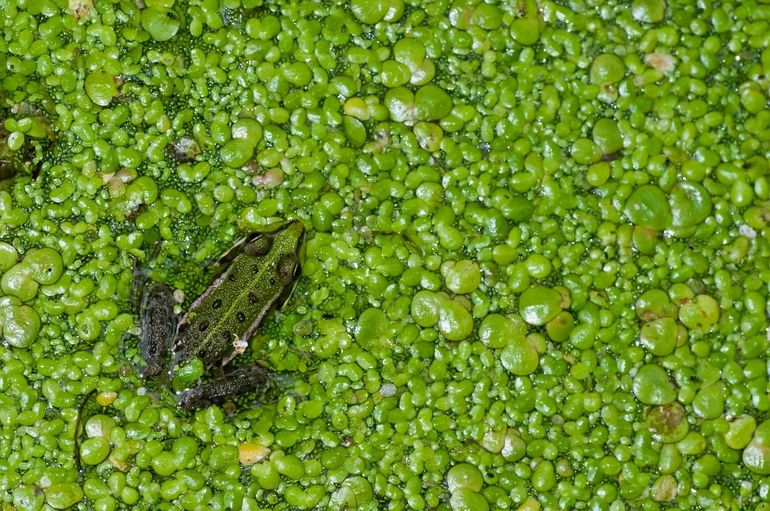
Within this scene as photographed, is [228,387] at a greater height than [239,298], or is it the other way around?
[239,298]

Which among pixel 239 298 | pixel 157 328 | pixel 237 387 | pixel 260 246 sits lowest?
pixel 237 387

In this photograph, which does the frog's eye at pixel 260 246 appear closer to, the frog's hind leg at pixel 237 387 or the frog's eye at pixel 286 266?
the frog's eye at pixel 286 266

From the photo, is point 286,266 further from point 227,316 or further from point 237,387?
point 237,387

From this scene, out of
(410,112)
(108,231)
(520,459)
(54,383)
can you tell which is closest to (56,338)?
(54,383)

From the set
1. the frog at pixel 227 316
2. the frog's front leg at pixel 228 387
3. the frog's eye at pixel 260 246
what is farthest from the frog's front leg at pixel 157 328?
the frog's eye at pixel 260 246

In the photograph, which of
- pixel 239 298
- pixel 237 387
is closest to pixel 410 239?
pixel 239 298

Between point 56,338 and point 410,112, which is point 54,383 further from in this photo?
point 410,112
